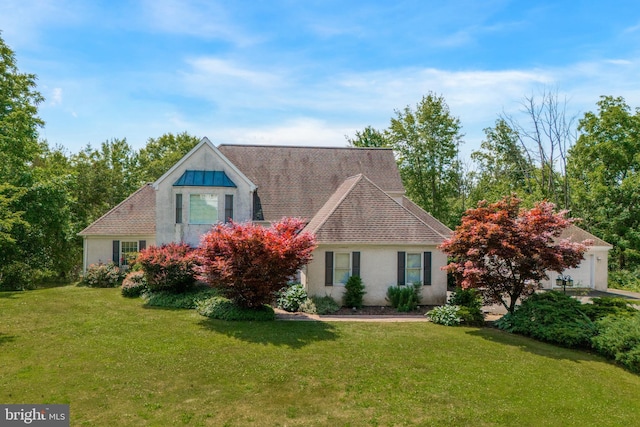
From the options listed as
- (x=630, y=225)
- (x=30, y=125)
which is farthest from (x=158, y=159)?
(x=630, y=225)

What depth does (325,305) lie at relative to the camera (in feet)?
62.4

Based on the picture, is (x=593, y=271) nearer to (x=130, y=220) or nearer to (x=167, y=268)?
(x=167, y=268)

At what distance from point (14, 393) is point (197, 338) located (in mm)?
5377

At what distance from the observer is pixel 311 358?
12.5 meters

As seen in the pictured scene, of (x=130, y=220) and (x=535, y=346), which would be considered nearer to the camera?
(x=535, y=346)

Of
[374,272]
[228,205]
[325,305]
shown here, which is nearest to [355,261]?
[374,272]

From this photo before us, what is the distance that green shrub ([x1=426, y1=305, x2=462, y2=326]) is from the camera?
1716 centimetres

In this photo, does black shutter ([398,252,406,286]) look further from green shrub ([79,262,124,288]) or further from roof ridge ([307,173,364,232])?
green shrub ([79,262,124,288])

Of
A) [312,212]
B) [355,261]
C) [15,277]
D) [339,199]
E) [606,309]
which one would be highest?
[339,199]

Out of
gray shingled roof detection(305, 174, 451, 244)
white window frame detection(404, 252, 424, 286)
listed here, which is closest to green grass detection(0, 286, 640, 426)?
white window frame detection(404, 252, 424, 286)

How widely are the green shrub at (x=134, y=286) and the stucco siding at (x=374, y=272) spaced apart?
8.76 m

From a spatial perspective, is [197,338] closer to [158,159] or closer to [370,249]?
[370,249]

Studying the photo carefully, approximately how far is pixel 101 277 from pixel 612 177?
134 feet

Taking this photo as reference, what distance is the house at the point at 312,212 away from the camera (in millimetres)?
20062
